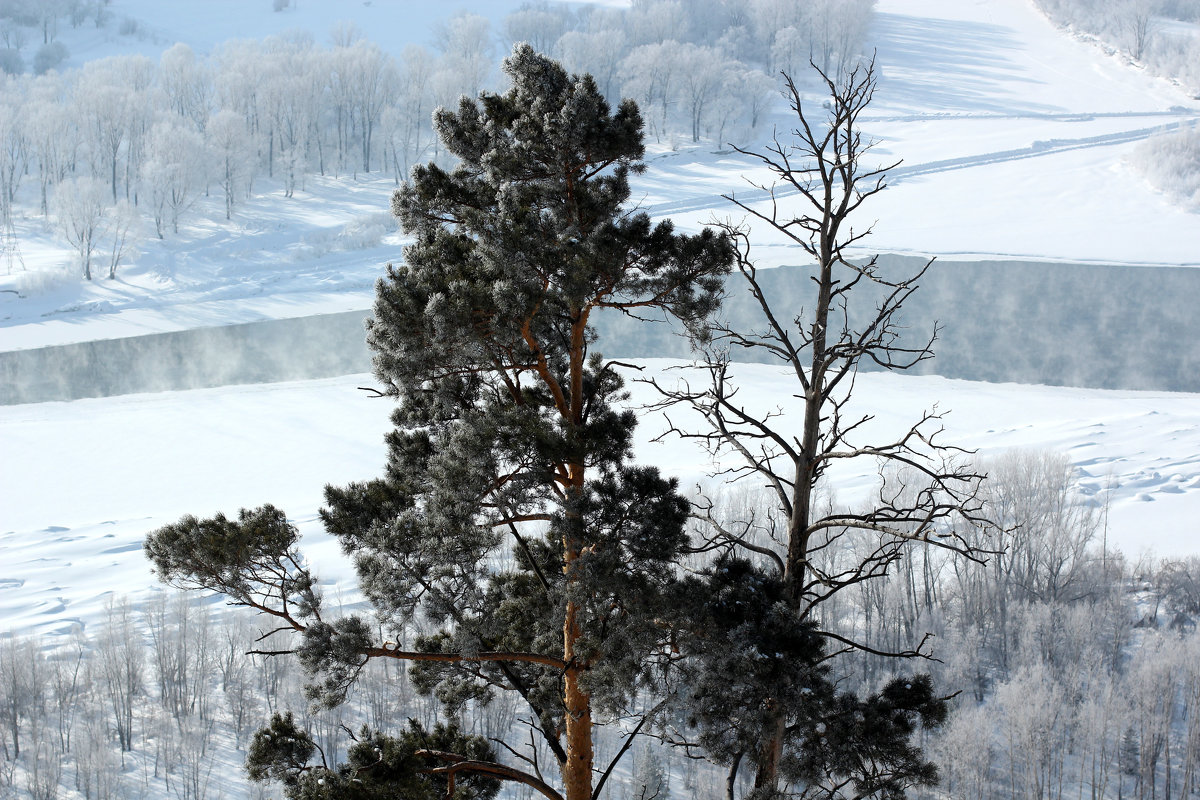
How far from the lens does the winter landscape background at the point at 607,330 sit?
1662 centimetres

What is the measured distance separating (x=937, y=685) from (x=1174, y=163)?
129 feet

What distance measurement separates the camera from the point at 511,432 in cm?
617

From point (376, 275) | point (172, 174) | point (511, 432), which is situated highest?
point (172, 174)

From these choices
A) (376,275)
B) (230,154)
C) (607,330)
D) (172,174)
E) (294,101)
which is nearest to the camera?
(607,330)

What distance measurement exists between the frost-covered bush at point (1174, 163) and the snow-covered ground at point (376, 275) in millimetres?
902

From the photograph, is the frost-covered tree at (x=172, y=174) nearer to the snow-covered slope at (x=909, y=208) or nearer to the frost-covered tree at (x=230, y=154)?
the frost-covered tree at (x=230, y=154)

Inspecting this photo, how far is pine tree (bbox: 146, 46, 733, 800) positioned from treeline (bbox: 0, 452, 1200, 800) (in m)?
7.79

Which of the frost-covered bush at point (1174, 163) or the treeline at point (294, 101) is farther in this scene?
the treeline at point (294, 101)

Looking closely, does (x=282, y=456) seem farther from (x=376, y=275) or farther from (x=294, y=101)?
(x=294, y=101)

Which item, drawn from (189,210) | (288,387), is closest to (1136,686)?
(288,387)

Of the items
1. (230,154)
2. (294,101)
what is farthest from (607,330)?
(294,101)

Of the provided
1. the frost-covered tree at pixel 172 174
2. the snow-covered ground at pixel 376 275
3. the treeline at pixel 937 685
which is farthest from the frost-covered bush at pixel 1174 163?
the frost-covered tree at pixel 172 174

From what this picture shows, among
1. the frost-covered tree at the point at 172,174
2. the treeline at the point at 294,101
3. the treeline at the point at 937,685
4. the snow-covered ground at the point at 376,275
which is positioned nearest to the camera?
the treeline at the point at 937,685

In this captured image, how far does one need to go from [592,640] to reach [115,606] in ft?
45.8
